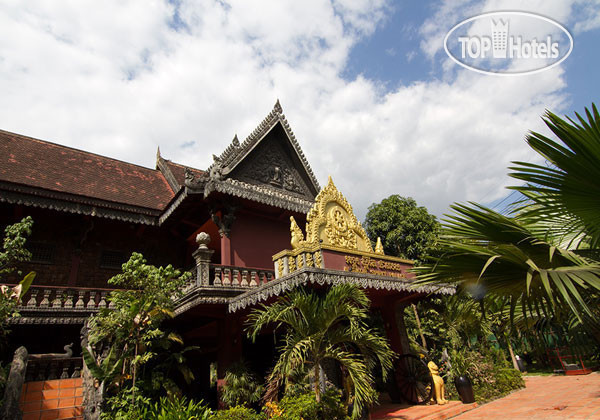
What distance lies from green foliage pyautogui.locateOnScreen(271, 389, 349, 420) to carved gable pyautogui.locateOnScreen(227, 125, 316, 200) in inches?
239

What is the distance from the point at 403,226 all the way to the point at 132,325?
15.5 m

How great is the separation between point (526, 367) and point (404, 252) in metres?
7.61

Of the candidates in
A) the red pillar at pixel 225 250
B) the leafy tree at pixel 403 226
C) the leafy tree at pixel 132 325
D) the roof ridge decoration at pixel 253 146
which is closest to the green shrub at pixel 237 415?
the leafy tree at pixel 132 325

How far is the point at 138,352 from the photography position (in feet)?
21.9

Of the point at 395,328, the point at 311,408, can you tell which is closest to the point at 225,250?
the point at 311,408

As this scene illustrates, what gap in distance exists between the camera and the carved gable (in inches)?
416

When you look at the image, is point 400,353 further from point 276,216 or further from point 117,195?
point 117,195

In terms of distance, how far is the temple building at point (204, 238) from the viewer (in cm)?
741

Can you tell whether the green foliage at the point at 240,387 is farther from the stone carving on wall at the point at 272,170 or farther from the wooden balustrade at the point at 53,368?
the stone carving on wall at the point at 272,170

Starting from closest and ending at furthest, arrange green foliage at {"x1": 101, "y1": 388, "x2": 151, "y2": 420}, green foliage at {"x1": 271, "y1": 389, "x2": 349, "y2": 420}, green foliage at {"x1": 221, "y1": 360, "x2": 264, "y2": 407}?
green foliage at {"x1": 271, "y1": 389, "x2": 349, "y2": 420}, green foliage at {"x1": 101, "y1": 388, "x2": 151, "y2": 420}, green foliage at {"x1": 221, "y1": 360, "x2": 264, "y2": 407}

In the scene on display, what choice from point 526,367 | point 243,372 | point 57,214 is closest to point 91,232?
point 57,214

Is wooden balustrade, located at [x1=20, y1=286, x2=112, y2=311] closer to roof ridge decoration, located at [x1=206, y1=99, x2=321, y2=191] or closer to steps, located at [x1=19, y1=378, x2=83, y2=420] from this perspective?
steps, located at [x1=19, y1=378, x2=83, y2=420]

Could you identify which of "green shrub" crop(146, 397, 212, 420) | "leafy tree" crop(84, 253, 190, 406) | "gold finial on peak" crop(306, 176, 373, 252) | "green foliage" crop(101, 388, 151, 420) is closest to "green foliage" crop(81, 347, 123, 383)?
"leafy tree" crop(84, 253, 190, 406)

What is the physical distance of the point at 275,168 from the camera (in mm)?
11305
